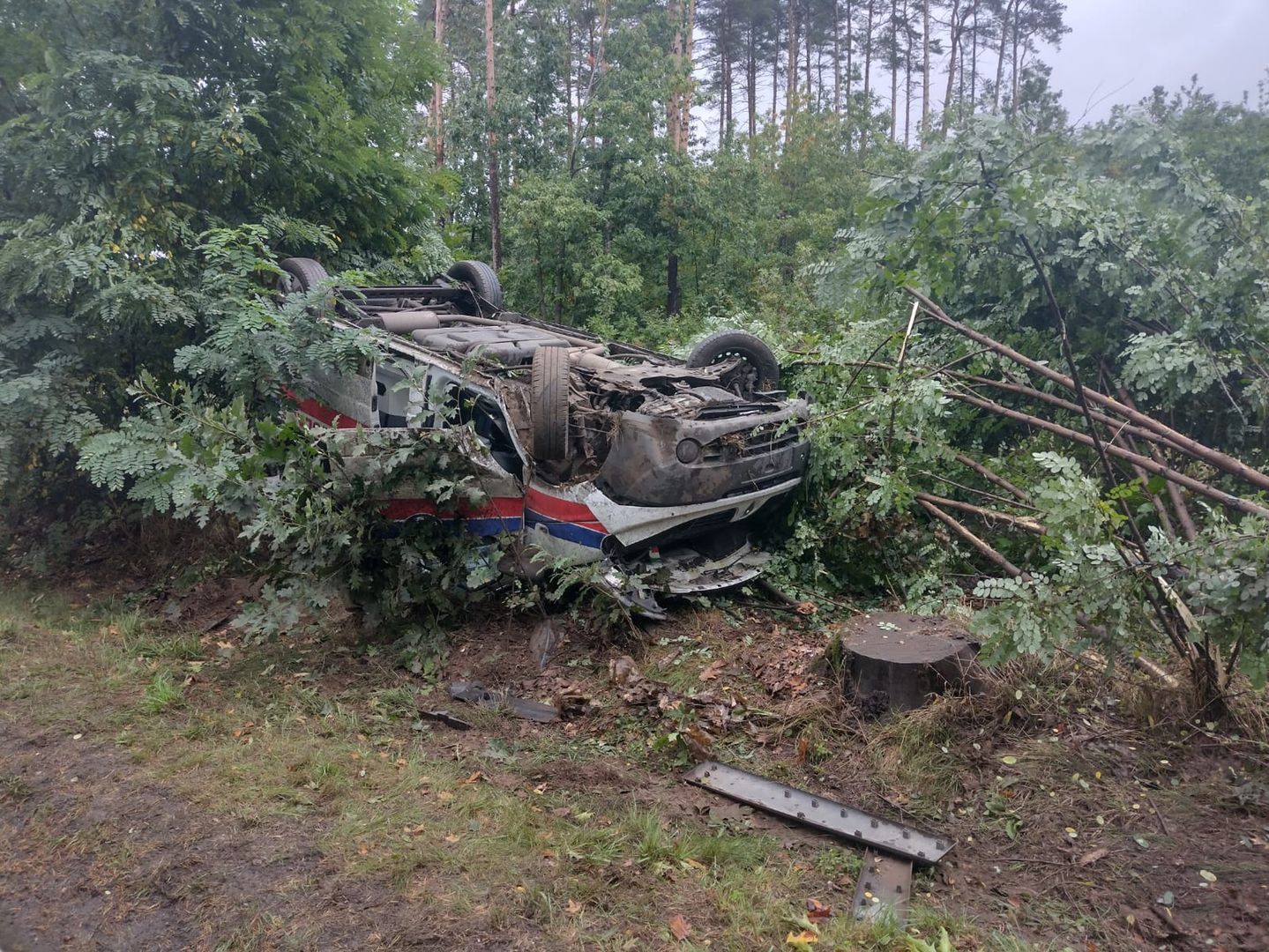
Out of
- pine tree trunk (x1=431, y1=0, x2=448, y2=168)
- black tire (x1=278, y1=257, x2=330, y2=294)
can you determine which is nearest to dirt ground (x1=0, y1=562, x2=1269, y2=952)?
black tire (x1=278, y1=257, x2=330, y2=294)

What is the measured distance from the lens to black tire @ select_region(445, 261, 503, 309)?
8867 millimetres

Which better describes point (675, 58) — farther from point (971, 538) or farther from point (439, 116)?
point (971, 538)

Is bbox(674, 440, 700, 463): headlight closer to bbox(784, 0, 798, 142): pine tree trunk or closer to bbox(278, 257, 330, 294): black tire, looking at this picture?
bbox(278, 257, 330, 294): black tire

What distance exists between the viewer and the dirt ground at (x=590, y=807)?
333 cm

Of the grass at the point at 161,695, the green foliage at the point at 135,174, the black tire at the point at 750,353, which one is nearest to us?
the grass at the point at 161,695

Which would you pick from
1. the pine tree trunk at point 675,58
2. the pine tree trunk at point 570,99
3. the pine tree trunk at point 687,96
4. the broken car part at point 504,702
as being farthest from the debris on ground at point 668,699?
the pine tree trunk at point 675,58

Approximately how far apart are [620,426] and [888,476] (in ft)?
5.72

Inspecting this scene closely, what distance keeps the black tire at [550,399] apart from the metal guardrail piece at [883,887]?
320 centimetres

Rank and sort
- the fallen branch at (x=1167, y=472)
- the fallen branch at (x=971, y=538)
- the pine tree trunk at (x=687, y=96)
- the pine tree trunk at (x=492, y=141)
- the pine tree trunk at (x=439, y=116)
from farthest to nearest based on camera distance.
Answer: the pine tree trunk at (x=439, y=116)
the pine tree trunk at (x=687, y=96)
the pine tree trunk at (x=492, y=141)
the fallen branch at (x=971, y=538)
the fallen branch at (x=1167, y=472)

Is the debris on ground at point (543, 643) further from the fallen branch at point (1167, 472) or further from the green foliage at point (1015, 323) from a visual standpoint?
the fallen branch at point (1167, 472)

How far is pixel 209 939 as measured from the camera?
10.6ft

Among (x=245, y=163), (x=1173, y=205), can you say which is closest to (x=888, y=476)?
(x=1173, y=205)

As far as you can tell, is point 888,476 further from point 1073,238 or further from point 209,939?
point 209,939

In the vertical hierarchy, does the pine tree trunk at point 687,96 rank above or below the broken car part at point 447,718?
above
